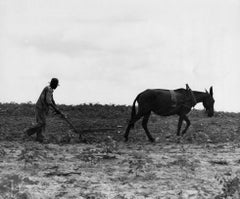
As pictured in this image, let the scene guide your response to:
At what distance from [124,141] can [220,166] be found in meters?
4.82

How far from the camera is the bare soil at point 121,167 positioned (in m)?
8.58

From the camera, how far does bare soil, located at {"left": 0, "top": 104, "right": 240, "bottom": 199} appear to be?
8.58 metres

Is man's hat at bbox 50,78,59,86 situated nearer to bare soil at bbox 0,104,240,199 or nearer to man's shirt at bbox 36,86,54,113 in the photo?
man's shirt at bbox 36,86,54,113

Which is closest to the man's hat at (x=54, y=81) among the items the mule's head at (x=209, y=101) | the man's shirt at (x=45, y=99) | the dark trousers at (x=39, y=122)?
the man's shirt at (x=45, y=99)

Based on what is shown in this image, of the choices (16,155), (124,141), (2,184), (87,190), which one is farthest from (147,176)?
(124,141)

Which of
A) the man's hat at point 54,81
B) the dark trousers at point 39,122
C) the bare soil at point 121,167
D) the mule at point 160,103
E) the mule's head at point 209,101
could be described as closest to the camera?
the bare soil at point 121,167

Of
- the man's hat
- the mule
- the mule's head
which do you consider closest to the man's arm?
the man's hat

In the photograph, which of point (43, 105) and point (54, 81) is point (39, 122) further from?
point (54, 81)

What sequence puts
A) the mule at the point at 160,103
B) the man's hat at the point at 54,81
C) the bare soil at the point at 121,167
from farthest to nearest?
the mule at the point at 160,103
the man's hat at the point at 54,81
the bare soil at the point at 121,167

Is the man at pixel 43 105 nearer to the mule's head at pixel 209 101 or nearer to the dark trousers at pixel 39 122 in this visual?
the dark trousers at pixel 39 122

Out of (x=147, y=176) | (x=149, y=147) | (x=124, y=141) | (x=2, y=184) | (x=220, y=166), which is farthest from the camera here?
(x=124, y=141)

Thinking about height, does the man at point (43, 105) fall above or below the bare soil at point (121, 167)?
above

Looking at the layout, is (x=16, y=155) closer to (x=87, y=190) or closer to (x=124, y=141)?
(x=87, y=190)

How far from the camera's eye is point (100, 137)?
15.7 m
